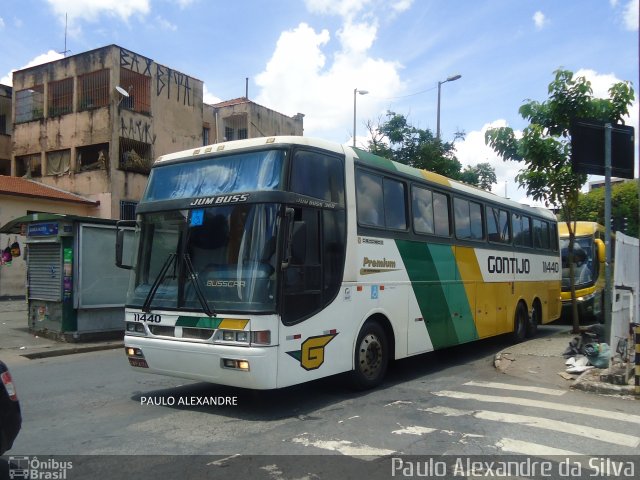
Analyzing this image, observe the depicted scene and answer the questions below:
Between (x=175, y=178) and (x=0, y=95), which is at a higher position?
(x=0, y=95)

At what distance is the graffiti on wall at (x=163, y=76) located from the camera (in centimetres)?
→ 2500

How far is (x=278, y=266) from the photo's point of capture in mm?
6133

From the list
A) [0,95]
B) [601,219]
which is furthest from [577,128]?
[601,219]

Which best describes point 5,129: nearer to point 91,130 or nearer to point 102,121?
point 91,130

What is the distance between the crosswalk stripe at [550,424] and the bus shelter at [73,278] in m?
9.15

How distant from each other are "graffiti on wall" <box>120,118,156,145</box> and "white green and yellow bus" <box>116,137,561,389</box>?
18616 millimetres

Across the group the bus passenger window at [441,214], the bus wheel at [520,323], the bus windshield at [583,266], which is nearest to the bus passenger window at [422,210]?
the bus passenger window at [441,214]

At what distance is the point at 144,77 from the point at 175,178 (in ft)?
68.7

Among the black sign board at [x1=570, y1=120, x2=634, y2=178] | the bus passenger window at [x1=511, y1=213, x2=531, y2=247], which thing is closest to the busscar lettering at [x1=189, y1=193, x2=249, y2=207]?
the black sign board at [x1=570, y1=120, x2=634, y2=178]

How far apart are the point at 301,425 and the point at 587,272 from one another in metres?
14.1

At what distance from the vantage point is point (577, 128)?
8.51m

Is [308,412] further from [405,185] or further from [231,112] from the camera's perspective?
[231,112]

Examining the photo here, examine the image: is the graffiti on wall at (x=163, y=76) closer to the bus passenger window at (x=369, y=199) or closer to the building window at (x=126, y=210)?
the building window at (x=126, y=210)

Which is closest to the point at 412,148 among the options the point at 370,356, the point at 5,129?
the point at 370,356
